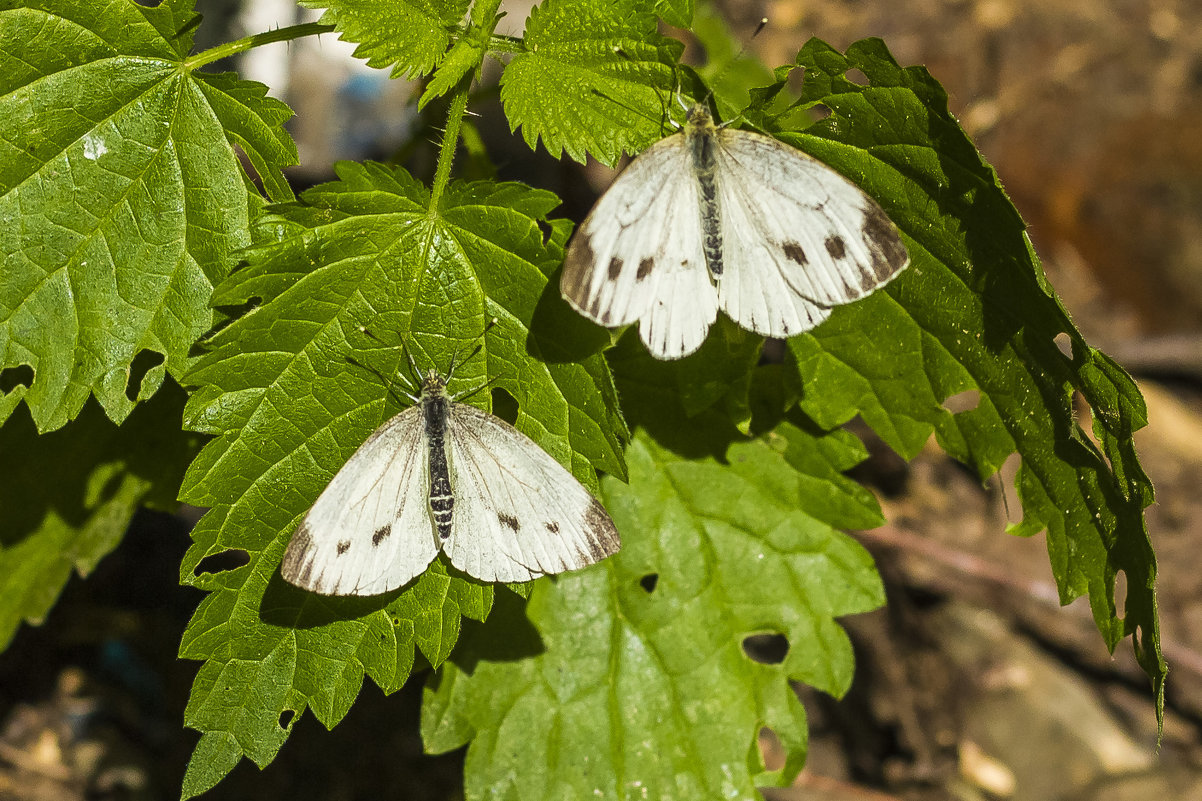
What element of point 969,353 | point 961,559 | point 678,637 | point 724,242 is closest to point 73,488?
point 678,637

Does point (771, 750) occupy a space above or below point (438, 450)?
below

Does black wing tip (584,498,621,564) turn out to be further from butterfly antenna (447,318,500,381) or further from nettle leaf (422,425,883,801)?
nettle leaf (422,425,883,801)

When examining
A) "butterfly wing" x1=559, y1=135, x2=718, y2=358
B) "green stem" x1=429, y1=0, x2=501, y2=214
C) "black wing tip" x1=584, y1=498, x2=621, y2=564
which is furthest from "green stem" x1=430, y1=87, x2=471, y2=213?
"black wing tip" x1=584, y1=498, x2=621, y2=564

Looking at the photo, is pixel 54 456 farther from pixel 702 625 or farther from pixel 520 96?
pixel 702 625

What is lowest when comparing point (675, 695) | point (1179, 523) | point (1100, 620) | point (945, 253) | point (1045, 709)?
point (1045, 709)

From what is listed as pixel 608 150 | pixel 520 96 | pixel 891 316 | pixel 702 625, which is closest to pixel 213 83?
pixel 520 96

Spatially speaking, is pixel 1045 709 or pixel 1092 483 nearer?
pixel 1092 483

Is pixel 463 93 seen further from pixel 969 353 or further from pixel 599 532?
pixel 969 353
